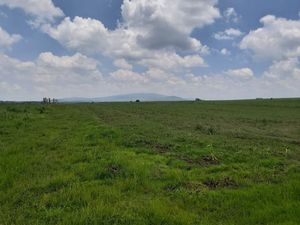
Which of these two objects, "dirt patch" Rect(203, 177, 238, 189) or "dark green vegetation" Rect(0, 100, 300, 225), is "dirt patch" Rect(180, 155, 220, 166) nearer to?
"dark green vegetation" Rect(0, 100, 300, 225)

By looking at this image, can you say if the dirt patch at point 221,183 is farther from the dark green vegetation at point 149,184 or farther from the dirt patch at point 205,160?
the dirt patch at point 205,160

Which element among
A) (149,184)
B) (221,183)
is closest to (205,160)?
(221,183)

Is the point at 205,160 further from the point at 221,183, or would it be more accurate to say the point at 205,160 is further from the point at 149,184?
the point at 149,184

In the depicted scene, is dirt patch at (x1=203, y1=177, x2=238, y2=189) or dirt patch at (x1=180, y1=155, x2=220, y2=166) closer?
dirt patch at (x1=203, y1=177, x2=238, y2=189)

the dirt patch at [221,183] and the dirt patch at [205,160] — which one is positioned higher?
the dirt patch at [205,160]

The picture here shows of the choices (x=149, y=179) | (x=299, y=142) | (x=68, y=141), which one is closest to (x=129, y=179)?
(x=149, y=179)

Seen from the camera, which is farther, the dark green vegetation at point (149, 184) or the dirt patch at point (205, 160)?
the dirt patch at point (205, 160)

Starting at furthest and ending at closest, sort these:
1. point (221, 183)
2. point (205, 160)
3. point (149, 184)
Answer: point (205, 160) < point (221, 183) < point (149, 184)

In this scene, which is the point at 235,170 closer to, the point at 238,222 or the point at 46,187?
the point at 238,222

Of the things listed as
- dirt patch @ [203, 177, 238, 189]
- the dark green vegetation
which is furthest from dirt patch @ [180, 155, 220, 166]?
dirt patch @ [203, 177, 238, 189]

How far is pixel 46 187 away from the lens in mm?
10203

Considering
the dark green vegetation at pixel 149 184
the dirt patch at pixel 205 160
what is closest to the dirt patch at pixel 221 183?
the dark green vegetation at pixel 149 184

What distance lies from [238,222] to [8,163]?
893 cm

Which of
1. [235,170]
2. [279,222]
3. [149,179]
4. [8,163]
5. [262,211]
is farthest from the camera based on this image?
[8,163]
